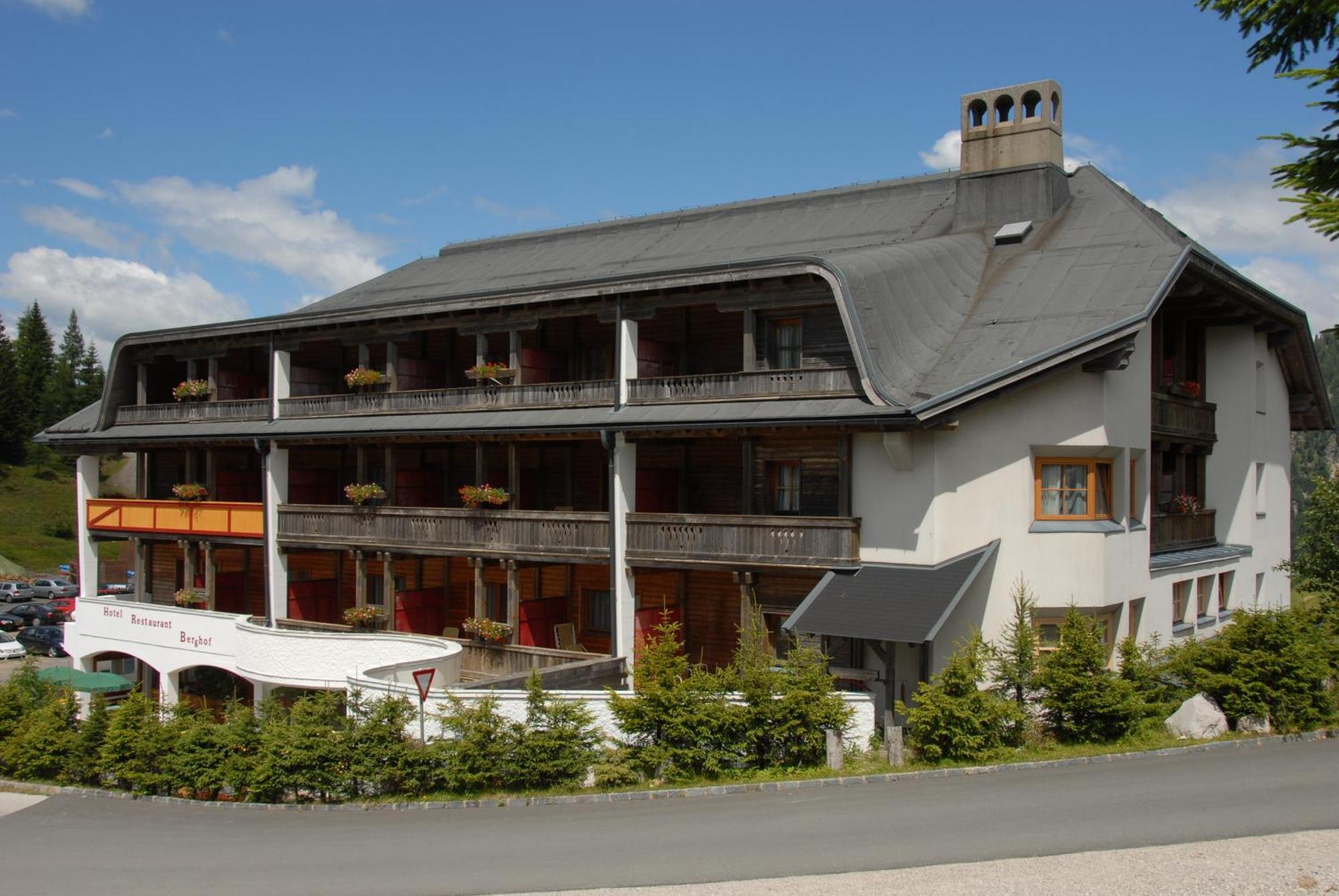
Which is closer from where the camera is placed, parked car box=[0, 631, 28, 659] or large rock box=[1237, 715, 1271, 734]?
large rock box=[1237, 715, 1271, 734]

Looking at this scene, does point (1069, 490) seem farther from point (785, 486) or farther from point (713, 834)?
point (713, 834)

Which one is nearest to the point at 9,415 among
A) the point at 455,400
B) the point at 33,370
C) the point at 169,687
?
the point at 33,370

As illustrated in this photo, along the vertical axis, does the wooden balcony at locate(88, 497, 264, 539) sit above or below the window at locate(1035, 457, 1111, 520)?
below

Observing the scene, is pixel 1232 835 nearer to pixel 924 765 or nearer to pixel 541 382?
pixel 924 765

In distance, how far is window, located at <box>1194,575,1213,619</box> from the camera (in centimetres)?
2770

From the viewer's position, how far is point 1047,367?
2097 cm

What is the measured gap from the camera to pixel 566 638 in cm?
2820

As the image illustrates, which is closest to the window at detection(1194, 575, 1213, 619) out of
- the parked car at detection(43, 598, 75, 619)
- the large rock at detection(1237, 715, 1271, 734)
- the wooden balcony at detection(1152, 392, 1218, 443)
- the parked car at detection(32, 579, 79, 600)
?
the wooden balcony at detection(1152, 392, 1218, 443)

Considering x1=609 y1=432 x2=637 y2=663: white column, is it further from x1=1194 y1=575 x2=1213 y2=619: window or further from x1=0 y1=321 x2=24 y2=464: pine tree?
x1=0 y1=321 x2=24 y2=464: pine tree

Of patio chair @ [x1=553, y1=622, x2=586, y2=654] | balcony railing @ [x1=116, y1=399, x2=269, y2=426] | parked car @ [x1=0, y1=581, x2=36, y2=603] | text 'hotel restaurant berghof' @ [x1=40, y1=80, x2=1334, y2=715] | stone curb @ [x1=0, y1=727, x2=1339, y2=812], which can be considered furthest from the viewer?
parked car @ [x1=0, y1=581, x2=36, y2=603]

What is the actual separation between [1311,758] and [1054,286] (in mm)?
10542

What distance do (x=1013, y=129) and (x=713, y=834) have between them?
19009 mm

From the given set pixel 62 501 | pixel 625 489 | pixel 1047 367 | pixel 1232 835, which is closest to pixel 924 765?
pixel 1232 835

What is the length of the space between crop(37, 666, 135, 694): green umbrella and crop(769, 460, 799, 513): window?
56.2 ft
